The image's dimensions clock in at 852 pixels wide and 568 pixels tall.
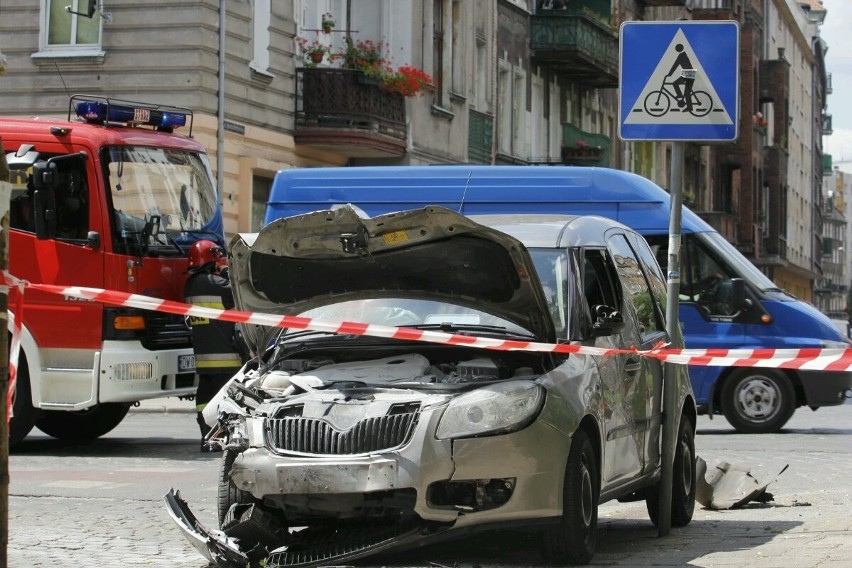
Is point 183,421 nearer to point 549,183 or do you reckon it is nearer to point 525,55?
point 549,183

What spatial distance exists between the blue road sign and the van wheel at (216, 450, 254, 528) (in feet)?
10.7

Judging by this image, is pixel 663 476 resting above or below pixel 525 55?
below

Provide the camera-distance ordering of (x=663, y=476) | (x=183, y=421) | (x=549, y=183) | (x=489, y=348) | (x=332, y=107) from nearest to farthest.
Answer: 1. (x=489, y=348)
2. (x=663, y=476)
3. (x=549, y=183)
4. (x=183, y=421)
5. (x=332, y=107)

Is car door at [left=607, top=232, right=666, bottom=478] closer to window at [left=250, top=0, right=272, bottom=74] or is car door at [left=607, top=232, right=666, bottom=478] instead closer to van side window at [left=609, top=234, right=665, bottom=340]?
van side window at [left=609, top=234, right=665, bottom=340]

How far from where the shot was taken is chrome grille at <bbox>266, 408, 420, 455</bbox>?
7633 mm

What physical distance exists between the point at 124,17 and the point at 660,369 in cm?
1763

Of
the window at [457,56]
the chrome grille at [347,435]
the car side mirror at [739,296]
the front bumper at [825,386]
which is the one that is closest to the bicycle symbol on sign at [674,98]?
the chrome grille at [347,435]

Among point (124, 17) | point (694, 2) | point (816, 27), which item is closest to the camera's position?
point (124, 17)

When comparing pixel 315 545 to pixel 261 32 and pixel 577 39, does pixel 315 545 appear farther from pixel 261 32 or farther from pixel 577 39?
pixel 577 39

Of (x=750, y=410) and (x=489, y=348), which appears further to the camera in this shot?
(x=750, y=410)

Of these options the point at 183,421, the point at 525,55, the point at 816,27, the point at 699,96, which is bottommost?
the point at 183,421

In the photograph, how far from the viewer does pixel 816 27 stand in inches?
4151

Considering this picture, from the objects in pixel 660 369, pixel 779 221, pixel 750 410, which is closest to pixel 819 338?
pixel 750 410

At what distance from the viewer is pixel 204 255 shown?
1525cm
